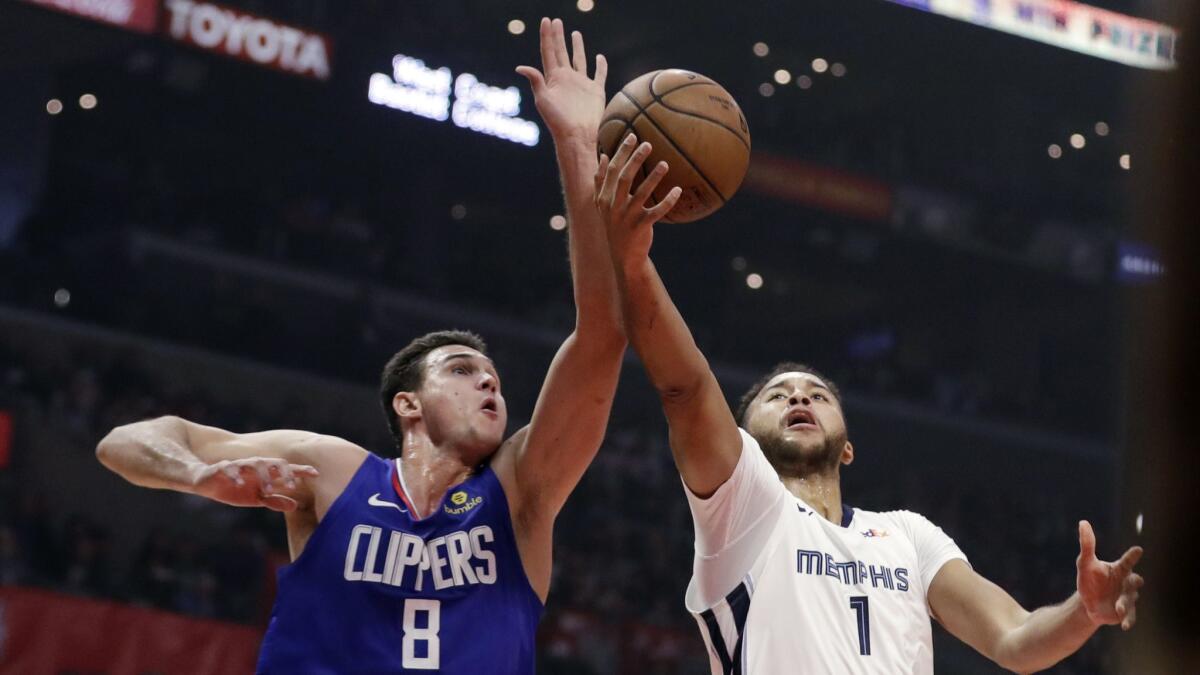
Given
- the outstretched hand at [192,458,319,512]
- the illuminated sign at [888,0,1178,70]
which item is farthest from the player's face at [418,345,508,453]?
the illuminated sign at [888,0,1178,70]

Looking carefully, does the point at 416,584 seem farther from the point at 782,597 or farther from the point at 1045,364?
the point at 1045,364

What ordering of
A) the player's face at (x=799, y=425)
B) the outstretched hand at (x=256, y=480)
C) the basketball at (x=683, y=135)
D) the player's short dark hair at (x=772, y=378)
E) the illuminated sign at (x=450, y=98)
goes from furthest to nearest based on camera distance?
the illuminated sign at (x=450, y=98) < the player's short dark hair at (x=772, y=378) < the player's face at (x=799, y=425) < the basketball at (x=683, y=135) < the outstretched hand at (x=256, y=480)

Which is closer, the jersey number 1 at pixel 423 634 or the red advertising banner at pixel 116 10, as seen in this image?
the jersey number 1 at pixel 423 634

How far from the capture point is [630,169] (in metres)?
3.53

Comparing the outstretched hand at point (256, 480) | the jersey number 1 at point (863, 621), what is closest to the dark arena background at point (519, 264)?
the outstretched hand at point (256, 480)

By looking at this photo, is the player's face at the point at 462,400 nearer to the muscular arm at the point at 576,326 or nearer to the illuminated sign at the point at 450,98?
the muscular arm at the point at 576,326

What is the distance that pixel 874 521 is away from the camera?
445cm

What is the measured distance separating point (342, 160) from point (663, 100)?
19146mm

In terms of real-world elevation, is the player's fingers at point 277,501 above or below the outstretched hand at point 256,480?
below

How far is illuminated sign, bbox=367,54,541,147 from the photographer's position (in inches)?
819

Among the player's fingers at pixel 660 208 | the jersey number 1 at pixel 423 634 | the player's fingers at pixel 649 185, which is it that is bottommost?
the jersey number 1 at pixel 423 634

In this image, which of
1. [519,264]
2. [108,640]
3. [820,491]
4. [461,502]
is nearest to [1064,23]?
[519,264]

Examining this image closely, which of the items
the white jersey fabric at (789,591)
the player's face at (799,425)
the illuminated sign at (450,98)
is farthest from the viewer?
the illuminated sign at (450,98)

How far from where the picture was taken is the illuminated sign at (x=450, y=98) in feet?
68.3
